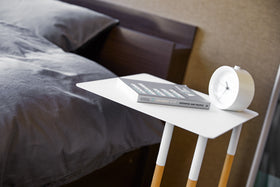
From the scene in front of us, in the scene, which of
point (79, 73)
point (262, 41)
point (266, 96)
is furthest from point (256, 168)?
point (79, 73)

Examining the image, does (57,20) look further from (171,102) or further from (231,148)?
(231,148)

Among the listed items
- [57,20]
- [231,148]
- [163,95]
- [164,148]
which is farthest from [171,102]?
[57,20]

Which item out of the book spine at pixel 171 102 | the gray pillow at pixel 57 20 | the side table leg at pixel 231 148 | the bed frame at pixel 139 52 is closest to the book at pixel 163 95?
the book spine at pixel 171 102

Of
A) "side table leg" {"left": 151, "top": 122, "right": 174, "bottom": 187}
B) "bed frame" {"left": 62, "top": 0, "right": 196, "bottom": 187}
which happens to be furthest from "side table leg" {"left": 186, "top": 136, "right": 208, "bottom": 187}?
"bed frame" {"left": 62, "top": 0, "right": 196, "bottom": 187}

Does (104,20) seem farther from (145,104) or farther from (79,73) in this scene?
(145,104)

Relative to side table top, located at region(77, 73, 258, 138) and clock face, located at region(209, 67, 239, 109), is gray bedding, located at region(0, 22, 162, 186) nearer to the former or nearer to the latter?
side table top, located at region(77, 73, 258, 138)

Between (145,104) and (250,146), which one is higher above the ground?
(145,104)

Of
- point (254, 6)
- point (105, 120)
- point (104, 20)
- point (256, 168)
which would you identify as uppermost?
point (254, 6)

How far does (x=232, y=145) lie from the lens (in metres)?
1.27

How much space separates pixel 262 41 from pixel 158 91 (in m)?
0.67

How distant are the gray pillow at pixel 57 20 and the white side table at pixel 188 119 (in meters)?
0.57

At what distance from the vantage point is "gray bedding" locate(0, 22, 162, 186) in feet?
3.57

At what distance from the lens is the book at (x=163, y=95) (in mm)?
1120

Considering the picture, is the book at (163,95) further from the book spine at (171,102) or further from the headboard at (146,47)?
the headboard at (146,47)
